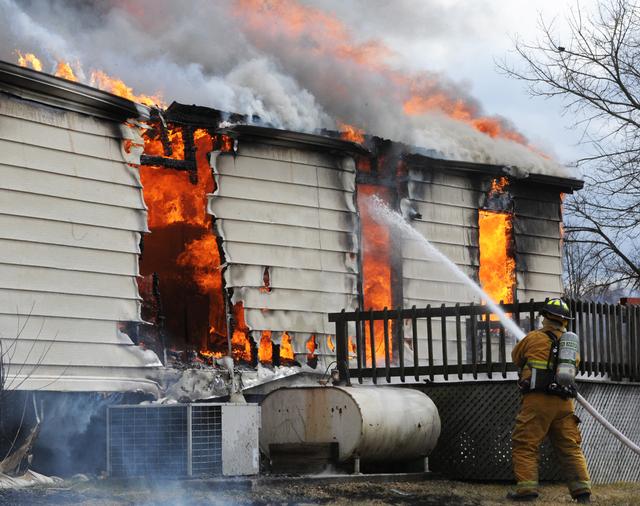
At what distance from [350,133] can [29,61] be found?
16.7 feet

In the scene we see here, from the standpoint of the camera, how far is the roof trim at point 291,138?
14477mm

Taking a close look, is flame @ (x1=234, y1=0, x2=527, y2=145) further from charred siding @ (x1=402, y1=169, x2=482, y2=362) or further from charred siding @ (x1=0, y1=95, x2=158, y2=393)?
charred siding @ (x1=0, y1=95, x2=158, y2=393)

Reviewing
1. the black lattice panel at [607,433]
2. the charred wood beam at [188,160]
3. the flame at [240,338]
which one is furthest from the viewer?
the flame at [240,338]

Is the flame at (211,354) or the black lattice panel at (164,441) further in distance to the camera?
the flame at (211,354)

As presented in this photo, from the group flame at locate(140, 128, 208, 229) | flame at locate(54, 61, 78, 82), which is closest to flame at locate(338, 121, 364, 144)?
flame at locate(140, 128, 208, 229)

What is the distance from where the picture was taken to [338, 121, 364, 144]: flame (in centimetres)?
1590

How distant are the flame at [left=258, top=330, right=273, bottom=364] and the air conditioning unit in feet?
13.0

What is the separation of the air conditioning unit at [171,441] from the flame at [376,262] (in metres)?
5.89

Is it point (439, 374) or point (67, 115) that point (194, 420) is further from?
point (67, 115)

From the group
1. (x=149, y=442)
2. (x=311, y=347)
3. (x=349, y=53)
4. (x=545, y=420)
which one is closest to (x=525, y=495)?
(x=545, y=420)

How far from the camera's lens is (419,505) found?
32.3 ft

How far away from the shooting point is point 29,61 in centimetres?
1285

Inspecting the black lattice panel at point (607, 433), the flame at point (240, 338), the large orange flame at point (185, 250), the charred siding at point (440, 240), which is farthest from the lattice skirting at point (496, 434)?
the charred siding at point (440, 240)

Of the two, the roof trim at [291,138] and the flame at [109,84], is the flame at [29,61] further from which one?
the roof trim at [291,138]
